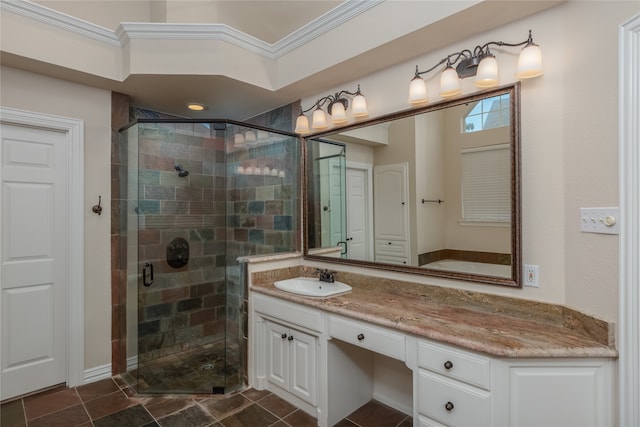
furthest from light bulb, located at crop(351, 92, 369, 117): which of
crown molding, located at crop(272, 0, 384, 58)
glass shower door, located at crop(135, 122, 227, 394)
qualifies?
→ glass shower door, located at crop(135, 122, 227, 394)

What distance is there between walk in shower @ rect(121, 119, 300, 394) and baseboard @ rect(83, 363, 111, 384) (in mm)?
161

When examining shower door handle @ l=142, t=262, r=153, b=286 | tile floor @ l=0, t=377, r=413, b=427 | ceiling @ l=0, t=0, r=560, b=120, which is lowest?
tile floor @ l=0, t=377, r=413, b=427

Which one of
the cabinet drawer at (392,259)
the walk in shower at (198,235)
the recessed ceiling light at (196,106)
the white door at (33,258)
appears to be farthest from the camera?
the recessed ceiling light at (196,106)

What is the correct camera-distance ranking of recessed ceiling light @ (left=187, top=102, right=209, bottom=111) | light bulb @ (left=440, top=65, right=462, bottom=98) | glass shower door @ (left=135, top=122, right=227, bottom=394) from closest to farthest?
light bulb @ (left=440, top=65, right=462, bottom=98) → glass shower door @ (left=135, top=122, right=227, bottom=394) → recessed ceiling light @ (left=187, top=102, right=209, bottom=111)

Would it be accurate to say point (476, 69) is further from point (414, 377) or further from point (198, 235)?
point (198, 235)

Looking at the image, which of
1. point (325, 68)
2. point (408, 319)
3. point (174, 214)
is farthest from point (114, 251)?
point (408, 319)

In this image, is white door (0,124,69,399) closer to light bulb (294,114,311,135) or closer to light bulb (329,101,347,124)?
light bulb (294,114,311,135)

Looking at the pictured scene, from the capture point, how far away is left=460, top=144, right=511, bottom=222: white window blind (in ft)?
5.93

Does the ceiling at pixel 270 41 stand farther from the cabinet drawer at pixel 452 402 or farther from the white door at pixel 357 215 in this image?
the cabinet drawer at pixel 452 402

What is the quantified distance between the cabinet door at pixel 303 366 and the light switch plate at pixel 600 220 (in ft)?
5.30

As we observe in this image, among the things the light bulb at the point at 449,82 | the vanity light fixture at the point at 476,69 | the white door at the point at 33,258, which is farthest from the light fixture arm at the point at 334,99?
the white door at the point at 33,258

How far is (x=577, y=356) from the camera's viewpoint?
135cm

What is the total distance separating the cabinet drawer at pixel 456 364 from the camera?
1419 mm

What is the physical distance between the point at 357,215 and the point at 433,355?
121 cm
